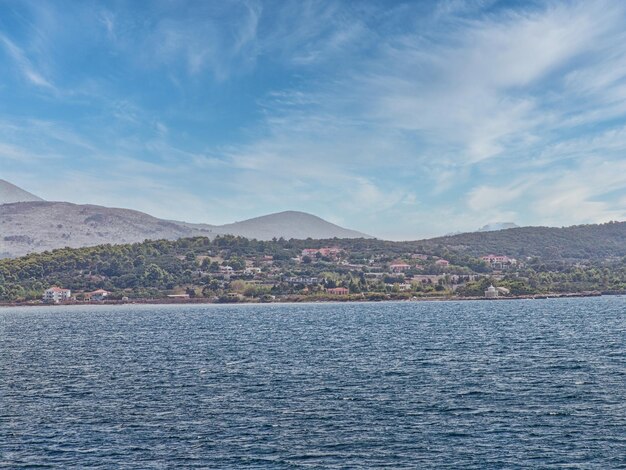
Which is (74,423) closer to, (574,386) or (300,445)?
(300,445)

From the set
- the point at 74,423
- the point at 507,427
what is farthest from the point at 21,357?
the point at 507,427

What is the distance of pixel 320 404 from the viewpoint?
192 feet

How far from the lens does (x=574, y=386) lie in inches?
2511

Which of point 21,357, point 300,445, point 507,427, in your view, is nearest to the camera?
point 300,445

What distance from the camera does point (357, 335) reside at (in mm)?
122875

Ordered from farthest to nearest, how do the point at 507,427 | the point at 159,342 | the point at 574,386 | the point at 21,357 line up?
the point at 159,342
the point at 21,357
the point at 574,386
the point at 507,427

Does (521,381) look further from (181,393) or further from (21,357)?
(21,357)

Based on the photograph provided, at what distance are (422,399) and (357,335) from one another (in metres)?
63.4

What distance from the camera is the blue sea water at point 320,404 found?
44125 millimetres

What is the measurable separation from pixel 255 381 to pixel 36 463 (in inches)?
1182

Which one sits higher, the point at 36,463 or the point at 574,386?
the point at 574,386

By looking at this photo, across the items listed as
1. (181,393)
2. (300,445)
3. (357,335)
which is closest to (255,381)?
(181,393)

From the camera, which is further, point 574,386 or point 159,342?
→ point 159,342

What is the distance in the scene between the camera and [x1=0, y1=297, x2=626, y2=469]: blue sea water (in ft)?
→ 145
